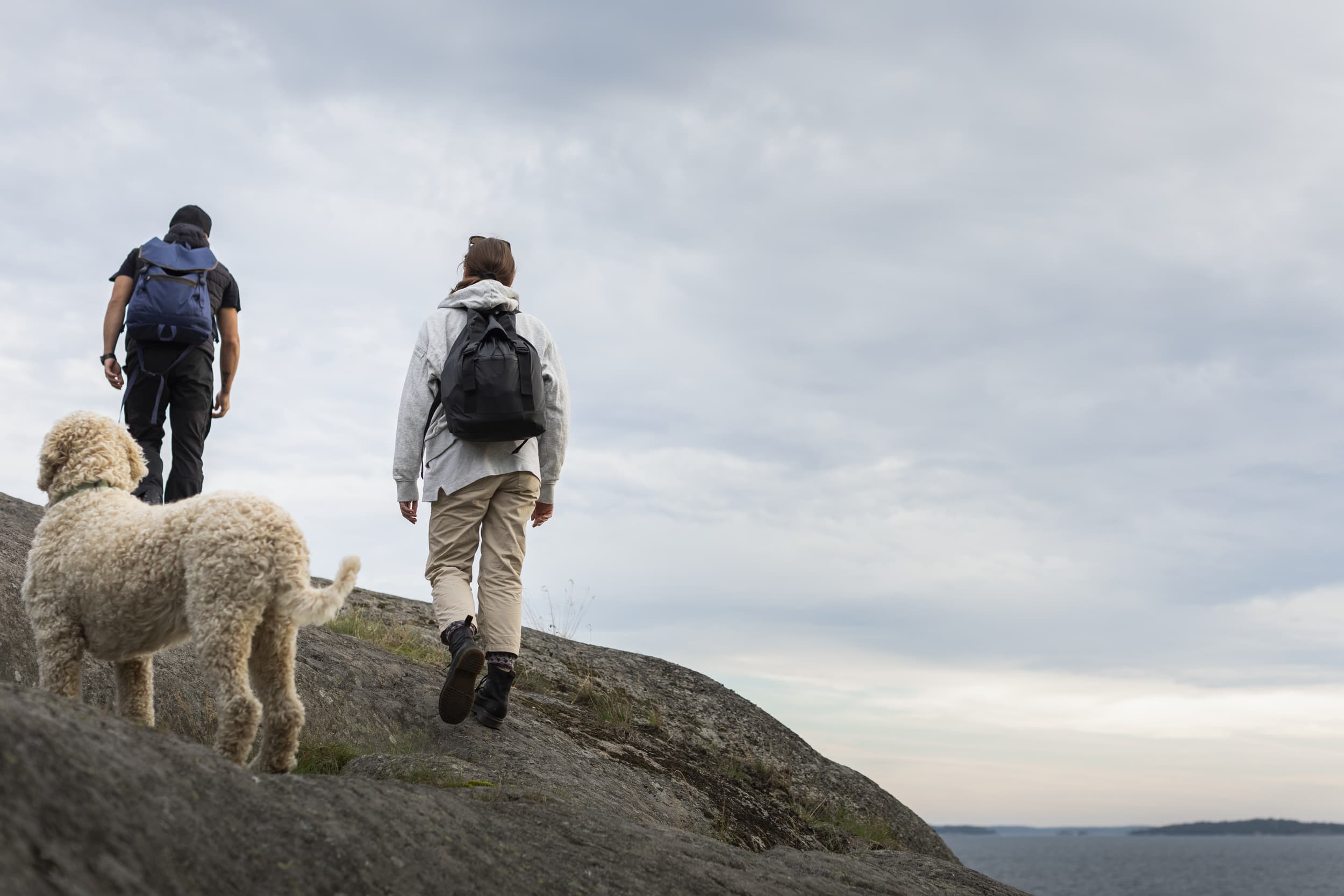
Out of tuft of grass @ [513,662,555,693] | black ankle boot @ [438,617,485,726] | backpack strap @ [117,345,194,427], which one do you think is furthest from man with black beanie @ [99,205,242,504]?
tuft of grass @ [513,662,555,693]

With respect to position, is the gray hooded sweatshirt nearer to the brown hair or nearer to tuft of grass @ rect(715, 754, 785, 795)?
the brown hair

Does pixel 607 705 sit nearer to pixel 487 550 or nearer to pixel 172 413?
pixel 487 550

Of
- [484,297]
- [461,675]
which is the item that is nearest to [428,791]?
[461,675]

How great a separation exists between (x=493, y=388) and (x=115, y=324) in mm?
2982

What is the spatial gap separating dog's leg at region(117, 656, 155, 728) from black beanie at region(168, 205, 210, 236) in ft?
12.2

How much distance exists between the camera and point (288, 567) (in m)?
4.08

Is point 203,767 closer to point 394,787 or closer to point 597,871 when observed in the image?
point 394,787

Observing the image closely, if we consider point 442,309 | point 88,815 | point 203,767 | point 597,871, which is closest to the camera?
point 88,815

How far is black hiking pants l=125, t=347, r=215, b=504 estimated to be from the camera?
6648 millimetres

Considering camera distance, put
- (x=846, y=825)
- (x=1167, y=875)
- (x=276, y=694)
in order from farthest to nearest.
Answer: (x=1167, y=875) < (x=846, y=825) < (x=276, y=694)

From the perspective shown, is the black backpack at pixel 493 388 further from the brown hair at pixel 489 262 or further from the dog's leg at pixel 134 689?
the dog's leg at pixel 134 689

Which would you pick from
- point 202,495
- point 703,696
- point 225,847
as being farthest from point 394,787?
point 703,696

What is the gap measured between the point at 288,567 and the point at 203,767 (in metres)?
1.05

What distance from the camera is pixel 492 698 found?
20.7 feet
